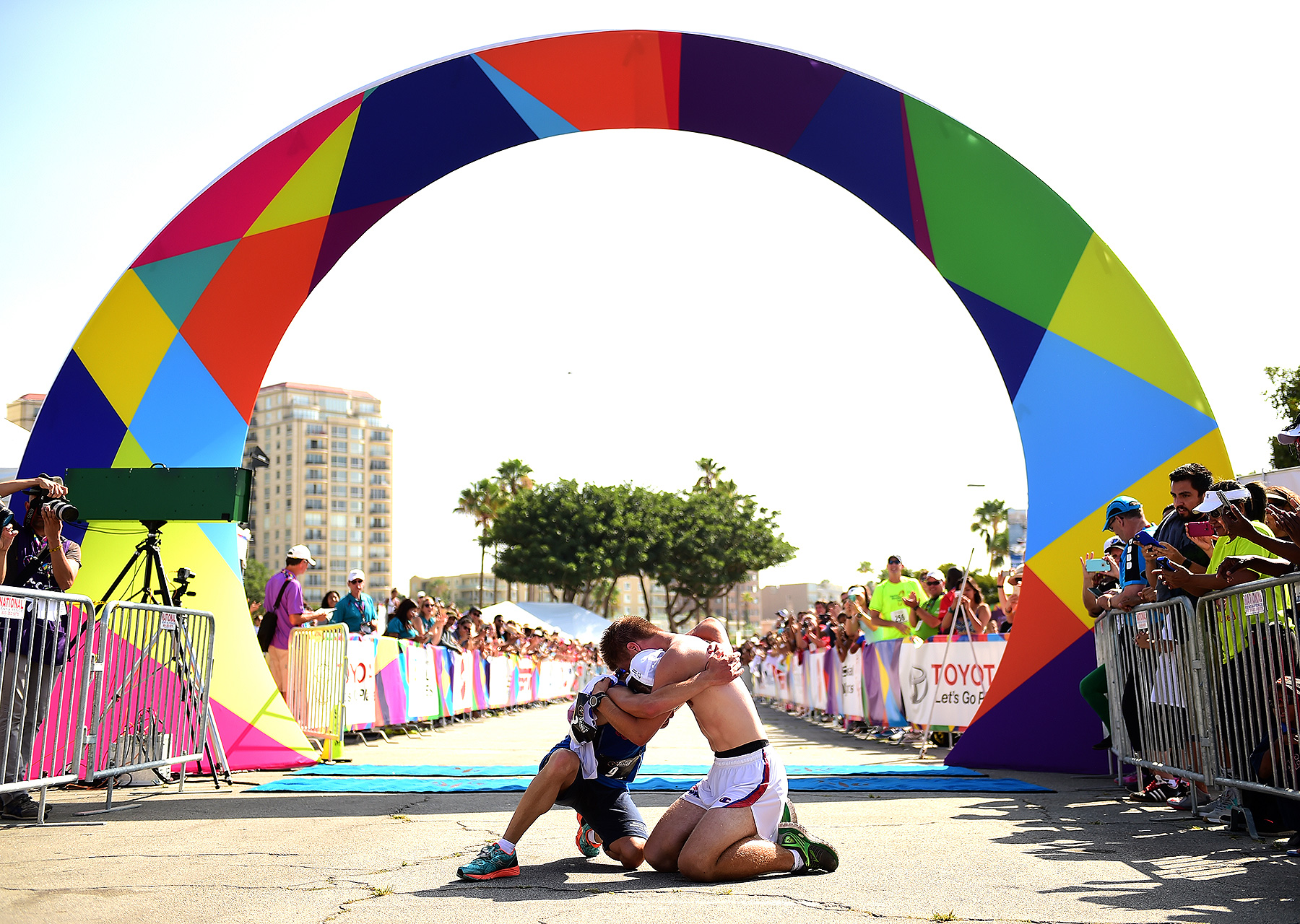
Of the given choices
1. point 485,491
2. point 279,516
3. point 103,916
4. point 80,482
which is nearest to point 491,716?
point 80,482

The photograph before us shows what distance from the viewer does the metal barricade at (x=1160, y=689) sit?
21.4 feet

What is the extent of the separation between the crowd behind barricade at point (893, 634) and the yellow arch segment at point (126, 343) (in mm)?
8442

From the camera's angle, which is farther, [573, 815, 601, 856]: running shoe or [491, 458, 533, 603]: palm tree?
[491, 458, 533, 603]: palm tree

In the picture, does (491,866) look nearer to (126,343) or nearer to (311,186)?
(126,343)

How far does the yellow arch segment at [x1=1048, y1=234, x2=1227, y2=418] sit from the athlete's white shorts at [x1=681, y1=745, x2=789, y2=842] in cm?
644

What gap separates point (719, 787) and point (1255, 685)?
10.0 feet

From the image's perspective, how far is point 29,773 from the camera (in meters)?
6.27

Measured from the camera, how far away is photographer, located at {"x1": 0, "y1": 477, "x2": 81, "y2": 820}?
634cm

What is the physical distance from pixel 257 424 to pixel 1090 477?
156693mm

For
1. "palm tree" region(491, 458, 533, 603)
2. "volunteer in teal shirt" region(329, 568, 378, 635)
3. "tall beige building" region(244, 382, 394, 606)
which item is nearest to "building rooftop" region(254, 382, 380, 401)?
"tall beige building" region(244, 382, 394, 606)

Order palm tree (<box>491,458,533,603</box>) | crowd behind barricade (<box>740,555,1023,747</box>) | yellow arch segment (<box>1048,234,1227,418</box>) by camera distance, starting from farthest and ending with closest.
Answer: palm tree (<box>491,458,533,603</box>) < crowd behind barricade (<box>740,555,1023,747</box>) < yellow arch segment (<box>1048,234,1227,418</box>)

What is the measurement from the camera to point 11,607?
20.5 feet

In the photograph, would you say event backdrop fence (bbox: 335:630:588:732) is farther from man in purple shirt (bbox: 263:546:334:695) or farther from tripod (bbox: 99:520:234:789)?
tripod (bbox: 99:520:234:789)

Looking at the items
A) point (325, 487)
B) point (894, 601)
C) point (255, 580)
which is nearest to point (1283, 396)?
point (894, 601)
